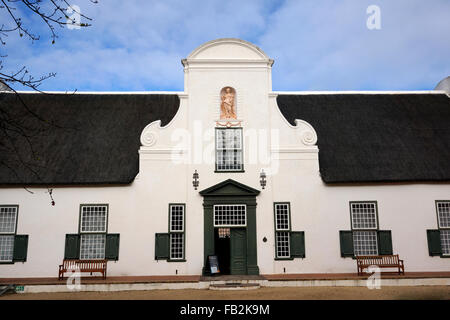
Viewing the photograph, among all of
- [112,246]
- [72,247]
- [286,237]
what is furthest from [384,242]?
[72,247]

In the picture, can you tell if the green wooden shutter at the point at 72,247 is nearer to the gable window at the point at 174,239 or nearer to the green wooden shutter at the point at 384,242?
the gable window at the point at 174,239

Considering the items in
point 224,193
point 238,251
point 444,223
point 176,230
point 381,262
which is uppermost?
point 224,193

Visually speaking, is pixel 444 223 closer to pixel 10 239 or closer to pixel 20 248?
pixel 20 248

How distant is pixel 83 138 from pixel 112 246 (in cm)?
515

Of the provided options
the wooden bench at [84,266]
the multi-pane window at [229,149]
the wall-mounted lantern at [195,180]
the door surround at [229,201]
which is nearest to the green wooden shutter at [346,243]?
the door surround at [229,201]

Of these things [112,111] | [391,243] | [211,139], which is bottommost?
[391,243]

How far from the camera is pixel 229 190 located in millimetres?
15641

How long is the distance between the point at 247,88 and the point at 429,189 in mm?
8640

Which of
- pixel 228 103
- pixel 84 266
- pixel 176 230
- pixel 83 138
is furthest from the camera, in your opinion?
pixel 83 138

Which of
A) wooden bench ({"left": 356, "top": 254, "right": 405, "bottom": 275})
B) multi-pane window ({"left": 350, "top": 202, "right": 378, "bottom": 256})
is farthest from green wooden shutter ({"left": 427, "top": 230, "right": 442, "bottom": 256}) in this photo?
multi-pane window ({"left": 350, "top": 202, "right": 378, "bottom": 256})

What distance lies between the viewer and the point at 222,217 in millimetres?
15664
